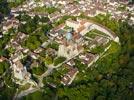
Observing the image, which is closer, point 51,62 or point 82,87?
point 82,87

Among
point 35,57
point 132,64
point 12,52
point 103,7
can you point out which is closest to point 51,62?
point 35,57

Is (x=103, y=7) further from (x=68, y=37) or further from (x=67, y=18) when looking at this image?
(x=68, y=37)

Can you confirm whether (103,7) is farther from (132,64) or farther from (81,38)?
(132,64)

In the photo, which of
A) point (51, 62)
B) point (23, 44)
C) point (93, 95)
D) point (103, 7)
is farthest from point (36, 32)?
point (93, 95)

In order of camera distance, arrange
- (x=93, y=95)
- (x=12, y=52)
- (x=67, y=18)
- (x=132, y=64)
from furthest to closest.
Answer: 1. (x=67, y=18)
2. (x=12, y=52)
3. (x=132, y=64)
4. (x=93, y=95)

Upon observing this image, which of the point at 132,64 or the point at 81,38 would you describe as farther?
the point at 81,38

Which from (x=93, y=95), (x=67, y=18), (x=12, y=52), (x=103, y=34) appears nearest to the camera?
(x=93, y=95)
